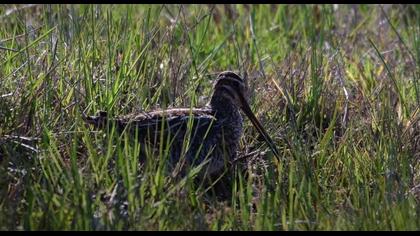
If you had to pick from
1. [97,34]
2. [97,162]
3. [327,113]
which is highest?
[97,34]

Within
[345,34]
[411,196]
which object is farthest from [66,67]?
[345,34]

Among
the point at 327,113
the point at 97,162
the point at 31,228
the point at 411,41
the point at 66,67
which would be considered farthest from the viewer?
the point at 411,41

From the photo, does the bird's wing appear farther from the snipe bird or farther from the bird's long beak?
the bird's long beak

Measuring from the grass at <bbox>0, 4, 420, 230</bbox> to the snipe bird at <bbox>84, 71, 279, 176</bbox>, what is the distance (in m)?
0.12

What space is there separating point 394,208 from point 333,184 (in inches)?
29.0

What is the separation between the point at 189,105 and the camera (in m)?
6.92

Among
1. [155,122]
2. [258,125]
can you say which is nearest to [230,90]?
[258,125]

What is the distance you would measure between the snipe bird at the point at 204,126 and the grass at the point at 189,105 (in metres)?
0.12

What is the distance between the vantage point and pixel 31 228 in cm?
506

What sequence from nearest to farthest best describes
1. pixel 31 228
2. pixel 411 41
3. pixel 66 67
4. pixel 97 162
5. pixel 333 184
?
pixel 31 228 → pixel 97 162 → pixel 333 184 → pixel 66 67 → pixel 411 41

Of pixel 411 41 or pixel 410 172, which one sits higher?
pixel 411 41

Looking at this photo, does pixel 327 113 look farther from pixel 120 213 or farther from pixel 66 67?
pixel 120 213

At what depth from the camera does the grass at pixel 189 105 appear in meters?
5.20

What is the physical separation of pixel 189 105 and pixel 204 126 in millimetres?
529
